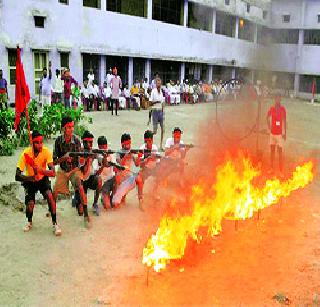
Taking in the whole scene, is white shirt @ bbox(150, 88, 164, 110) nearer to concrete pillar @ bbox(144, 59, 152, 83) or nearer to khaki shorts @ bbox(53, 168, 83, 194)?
khaki shorts @ bbox(53, 168, 83, 194)

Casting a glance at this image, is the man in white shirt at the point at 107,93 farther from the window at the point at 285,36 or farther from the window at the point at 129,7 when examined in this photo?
the window at the point at 285,36

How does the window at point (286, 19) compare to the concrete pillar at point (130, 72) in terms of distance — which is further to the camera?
the concrete pillar at point (130, 72)

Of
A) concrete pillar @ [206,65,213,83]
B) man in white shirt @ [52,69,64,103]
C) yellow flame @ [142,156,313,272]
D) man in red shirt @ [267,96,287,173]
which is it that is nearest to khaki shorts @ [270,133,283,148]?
man in red shirt @ [267,96,287,173]

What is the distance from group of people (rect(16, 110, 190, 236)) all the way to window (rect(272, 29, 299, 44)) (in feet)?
9.72

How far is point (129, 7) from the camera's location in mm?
22188

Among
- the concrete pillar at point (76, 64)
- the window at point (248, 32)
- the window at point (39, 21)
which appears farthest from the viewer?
the concrete pillar at point (76, 64)

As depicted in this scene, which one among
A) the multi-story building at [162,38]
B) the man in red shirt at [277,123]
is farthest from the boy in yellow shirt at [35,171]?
A: the man in red shirt at [277,123]

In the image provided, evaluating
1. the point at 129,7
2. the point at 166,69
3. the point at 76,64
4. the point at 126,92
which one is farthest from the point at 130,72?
the point at 76,64

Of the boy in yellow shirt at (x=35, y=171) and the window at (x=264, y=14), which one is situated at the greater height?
the window at (x=264, y=14)

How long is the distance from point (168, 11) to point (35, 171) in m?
21.2

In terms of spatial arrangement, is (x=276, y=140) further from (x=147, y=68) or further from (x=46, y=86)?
(x=147, y=68)

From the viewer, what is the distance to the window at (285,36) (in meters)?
8.36

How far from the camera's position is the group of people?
5.87m

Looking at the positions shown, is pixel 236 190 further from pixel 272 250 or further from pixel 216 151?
pixel 216 151
